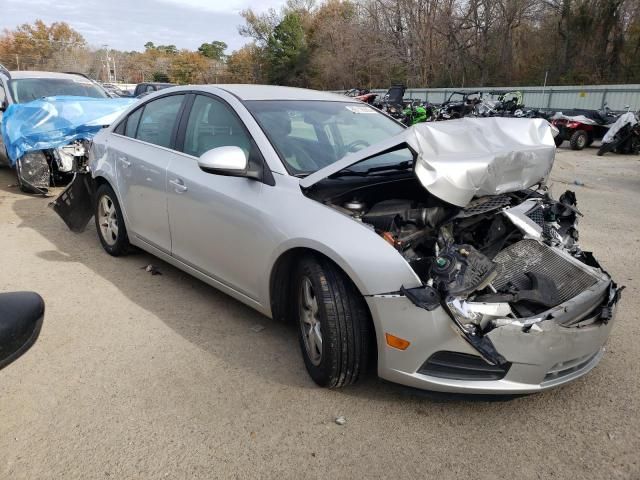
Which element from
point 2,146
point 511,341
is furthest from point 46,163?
point 511,341

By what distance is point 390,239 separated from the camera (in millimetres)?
2584

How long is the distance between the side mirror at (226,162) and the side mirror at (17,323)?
169 cm

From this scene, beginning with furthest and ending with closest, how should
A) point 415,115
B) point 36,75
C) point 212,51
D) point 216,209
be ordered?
point 212,51, point 415,115, point 36,75, point 216,209

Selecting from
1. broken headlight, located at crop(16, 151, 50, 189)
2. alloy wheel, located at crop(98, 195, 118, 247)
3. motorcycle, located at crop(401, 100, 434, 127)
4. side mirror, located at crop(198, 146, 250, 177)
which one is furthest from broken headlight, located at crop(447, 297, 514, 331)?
motorcycle, located at crop(401, 100, 434, 127)

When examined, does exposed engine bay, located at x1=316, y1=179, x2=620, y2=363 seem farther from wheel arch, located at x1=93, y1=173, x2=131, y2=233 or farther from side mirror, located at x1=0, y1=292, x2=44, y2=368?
wheel arch, located at x1=93, y1=173, x2=131, y2=233

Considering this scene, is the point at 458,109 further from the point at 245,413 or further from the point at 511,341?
the point at 245,413

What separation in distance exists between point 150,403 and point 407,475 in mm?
1420

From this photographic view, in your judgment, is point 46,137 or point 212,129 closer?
point 212,129

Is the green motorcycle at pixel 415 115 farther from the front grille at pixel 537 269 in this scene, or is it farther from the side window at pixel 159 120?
the front grille at pixel 537 269

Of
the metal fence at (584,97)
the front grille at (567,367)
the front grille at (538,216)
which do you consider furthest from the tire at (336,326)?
the metal fence at (584,97)

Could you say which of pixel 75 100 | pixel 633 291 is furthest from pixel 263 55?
pixel 633 291

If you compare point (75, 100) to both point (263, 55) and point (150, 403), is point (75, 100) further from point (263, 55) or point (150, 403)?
point (263, 55)

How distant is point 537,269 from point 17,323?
2.43m

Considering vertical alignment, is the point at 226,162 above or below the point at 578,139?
above
